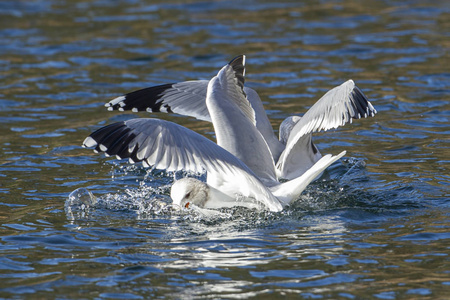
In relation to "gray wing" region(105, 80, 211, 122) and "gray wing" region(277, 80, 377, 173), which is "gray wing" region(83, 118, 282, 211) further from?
"gray wing" region(105, 80, 211, 122)

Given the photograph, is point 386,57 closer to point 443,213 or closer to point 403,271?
point 443,213

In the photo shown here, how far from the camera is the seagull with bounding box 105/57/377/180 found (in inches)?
284

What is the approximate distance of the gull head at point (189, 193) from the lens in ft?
23.1

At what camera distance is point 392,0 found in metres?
17.2

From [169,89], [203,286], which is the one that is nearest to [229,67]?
[169,89]

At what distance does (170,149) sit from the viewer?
6562 millimetres

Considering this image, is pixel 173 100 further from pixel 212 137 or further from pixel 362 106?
pixel 362 106

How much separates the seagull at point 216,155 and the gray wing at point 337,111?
555mm

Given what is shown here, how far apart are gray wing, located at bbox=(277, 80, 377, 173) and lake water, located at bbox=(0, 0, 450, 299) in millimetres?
714

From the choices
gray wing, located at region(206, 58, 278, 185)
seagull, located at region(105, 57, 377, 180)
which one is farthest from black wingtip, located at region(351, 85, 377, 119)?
gray wing, located at region(206, 58, 278, 185)

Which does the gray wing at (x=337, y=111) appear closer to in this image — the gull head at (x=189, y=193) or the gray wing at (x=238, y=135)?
the gray wing at (x=238, y=135)

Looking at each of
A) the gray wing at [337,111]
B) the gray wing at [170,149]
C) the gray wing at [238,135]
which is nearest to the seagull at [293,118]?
the gray wing at [337,111]

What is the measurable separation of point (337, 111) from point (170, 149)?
172 cm

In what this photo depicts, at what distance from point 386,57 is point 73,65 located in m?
5.52
